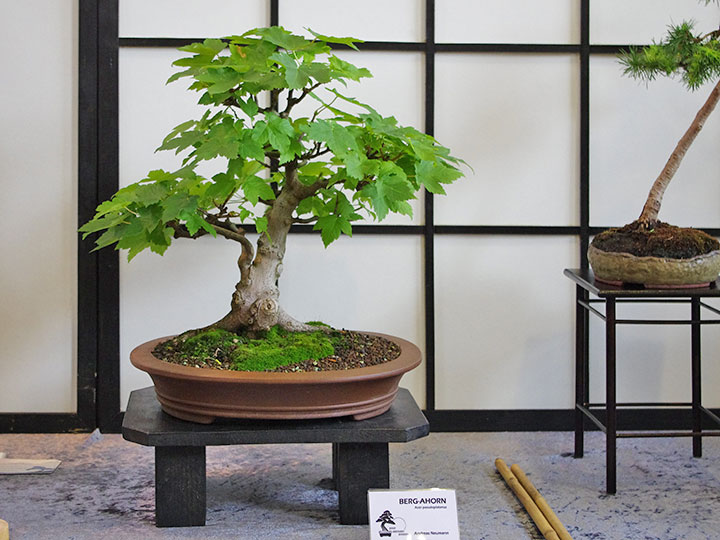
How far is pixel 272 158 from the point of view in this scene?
2.17 metres

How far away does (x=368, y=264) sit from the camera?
2.83 m

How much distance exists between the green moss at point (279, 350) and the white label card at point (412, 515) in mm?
363

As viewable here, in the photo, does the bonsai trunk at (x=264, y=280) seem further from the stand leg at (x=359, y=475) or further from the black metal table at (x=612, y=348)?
the black metal table at (x=612, y=348)

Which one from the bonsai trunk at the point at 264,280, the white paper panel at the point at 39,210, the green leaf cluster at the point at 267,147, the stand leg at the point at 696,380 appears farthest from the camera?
the white paper panel at the point at 39,210

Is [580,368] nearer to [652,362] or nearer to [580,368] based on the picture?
[580,368]

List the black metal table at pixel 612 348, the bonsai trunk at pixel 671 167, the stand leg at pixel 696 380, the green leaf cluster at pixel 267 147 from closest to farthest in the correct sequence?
1. the green leaf cluster at pixel 267 147
2. the black metal table at pixel 612 348
3. the bonsai trunk at pixel 671 167
4. the stand leg at pixel 696 380

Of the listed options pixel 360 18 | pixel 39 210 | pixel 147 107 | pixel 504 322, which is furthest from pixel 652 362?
pixel 39 210

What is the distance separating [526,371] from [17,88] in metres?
1.85

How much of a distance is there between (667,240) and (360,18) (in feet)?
3.85

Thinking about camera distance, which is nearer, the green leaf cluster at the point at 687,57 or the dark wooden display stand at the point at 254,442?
the dark wooden display stand at the point at 254,442

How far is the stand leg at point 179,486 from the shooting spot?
79.4 inches

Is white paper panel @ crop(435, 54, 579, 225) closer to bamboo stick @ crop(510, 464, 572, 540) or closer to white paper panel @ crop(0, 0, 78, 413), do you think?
bamboo stick @ crop(510, 464, 572, 540)

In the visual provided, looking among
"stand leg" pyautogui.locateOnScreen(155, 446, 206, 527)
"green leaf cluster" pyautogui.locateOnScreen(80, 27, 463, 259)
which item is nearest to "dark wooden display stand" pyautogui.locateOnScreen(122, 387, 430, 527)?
"stand leg" pyautogui.locateOnScreen(155, 446, 206, 527)

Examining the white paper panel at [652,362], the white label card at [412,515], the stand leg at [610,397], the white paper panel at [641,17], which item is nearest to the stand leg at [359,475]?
the white label card at [412,515]
